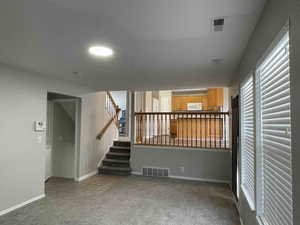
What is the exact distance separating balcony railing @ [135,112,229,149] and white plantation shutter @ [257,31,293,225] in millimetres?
3164

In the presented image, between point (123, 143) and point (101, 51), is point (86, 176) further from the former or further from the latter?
point (101, 51)

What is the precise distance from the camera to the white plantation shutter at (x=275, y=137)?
1.20 metres

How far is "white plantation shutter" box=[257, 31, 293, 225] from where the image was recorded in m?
1.20

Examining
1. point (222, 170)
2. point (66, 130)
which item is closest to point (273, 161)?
point (222, 170)

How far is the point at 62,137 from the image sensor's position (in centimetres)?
510

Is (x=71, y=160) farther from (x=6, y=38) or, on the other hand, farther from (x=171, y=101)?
(x=171, y=101)

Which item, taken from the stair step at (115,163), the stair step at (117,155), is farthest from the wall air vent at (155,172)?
the stair step at (117,155)

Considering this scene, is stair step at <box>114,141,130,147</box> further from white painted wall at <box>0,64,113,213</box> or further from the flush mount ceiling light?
the flush mount ceiling light

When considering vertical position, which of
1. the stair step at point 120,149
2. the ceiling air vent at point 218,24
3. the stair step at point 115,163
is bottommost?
the stair step at point 115,163

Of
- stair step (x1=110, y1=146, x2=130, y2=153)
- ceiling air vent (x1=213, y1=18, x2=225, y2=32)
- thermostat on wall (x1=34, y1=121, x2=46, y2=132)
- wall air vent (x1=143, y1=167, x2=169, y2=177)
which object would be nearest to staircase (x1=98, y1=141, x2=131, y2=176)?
stair step (x1=110, y1=146, x2=130, y2=153)

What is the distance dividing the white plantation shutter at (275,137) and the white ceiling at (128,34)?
0.49 metres

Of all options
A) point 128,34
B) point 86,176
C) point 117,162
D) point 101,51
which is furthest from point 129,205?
point 128,34

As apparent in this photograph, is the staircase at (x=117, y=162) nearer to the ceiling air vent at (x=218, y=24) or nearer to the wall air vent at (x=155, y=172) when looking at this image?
the wall air vent at (x=155, y=172)

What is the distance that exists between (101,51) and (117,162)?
399 cm
